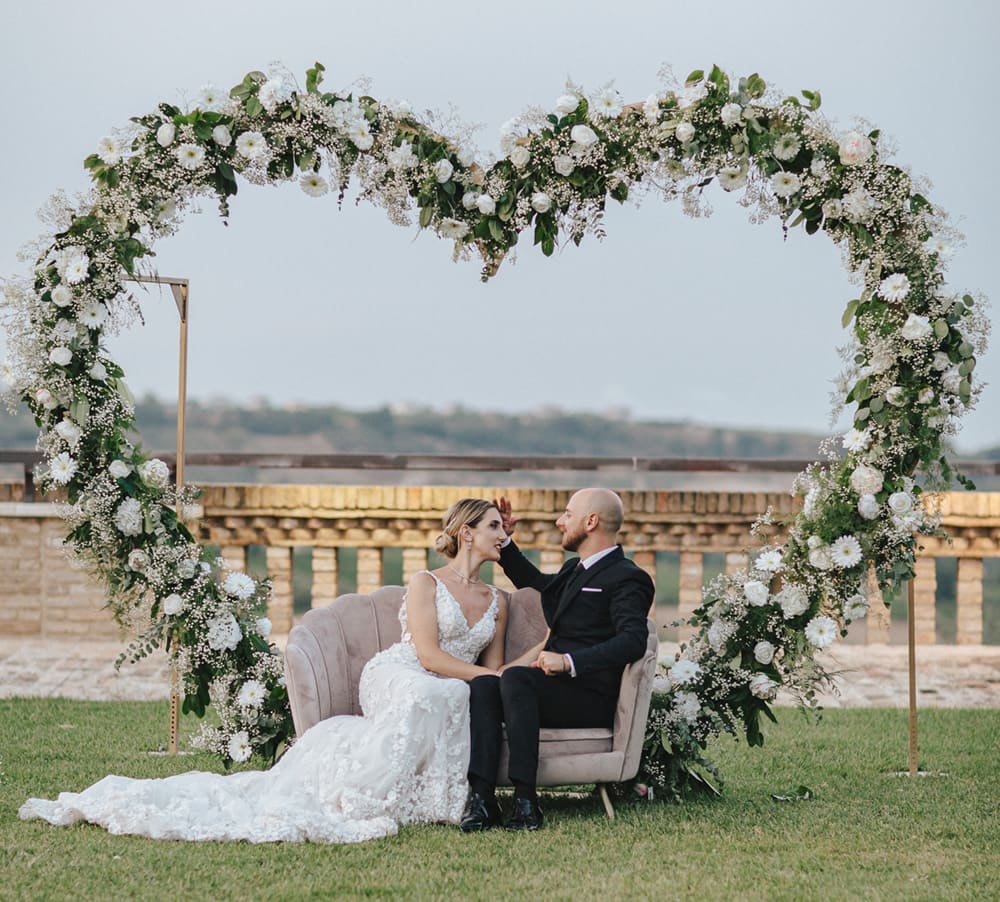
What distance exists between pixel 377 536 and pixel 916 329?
5.18 m

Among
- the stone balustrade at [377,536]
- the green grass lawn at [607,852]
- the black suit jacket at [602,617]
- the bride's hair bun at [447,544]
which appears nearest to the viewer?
the green grass lawn at [607,852]

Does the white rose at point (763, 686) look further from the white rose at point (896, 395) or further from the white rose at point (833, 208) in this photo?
the white rose at point (833, 208)

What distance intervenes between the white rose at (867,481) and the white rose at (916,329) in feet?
1.96

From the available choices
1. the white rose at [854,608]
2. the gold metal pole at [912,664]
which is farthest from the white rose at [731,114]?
the gold metal pole at [912,664]

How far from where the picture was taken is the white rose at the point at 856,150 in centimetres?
586

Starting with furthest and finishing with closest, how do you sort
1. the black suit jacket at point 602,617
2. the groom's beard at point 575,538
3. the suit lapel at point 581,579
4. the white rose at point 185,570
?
the white rose at point 185,570
the groom's beard at point 575,538
the suit lapel at point 581,579
the black suit jacket at point 602,617

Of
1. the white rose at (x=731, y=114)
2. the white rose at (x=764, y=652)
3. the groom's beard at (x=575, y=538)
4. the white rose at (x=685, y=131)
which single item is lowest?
the white rose at (x=764, y=652)

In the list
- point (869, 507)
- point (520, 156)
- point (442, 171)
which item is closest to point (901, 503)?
point (869, 507)

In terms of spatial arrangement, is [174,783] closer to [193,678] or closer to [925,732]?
[193,678]

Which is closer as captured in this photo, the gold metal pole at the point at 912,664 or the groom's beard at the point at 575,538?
the groom's beard at the point at 575,538

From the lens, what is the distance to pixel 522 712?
17.2 feet

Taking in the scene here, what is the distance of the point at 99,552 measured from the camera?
19.8 ft

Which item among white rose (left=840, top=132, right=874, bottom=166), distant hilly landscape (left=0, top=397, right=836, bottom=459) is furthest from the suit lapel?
distant hilly landscape (left=0, top=397, right=836, bottom=459)

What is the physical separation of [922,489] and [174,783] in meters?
3.42
